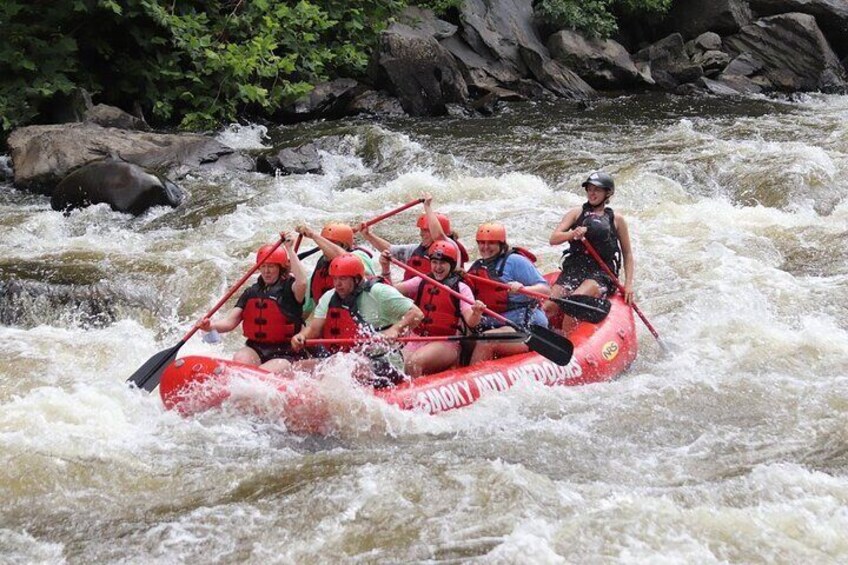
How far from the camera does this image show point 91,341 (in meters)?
7.41

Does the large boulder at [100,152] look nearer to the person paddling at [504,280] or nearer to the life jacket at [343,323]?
the person paddling at [504,280]

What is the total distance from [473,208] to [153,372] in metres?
5.20

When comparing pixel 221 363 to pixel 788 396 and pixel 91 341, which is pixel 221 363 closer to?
pixel 91 341

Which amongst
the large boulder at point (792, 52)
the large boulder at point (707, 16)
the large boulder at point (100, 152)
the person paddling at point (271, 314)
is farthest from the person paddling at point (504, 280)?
the large boulder at point (707, 16)

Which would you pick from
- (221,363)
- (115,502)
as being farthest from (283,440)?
(115,502)

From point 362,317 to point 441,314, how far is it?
58cm

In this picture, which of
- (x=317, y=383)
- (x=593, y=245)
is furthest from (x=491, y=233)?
(x=317, y=383)

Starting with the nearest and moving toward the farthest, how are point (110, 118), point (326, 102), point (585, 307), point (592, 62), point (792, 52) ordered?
point (585, 307) < point (110, 118) < point (326, 102) < point (592, 62) < point (792, 52)

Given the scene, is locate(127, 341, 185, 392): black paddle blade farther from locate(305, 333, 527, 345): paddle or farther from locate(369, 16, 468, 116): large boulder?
locate(369, 16, 468, 116): large boulder

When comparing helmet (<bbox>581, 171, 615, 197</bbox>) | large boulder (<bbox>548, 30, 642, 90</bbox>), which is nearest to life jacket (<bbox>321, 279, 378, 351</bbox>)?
helmet (<bbox>581, 171, 615, 197</bbox>)

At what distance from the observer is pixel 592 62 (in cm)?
1880

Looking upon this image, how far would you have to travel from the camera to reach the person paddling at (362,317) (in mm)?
5895

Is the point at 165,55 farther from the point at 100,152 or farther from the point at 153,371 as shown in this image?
the point at 153,371

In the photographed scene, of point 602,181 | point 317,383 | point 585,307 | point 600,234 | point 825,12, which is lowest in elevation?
point 825,12
